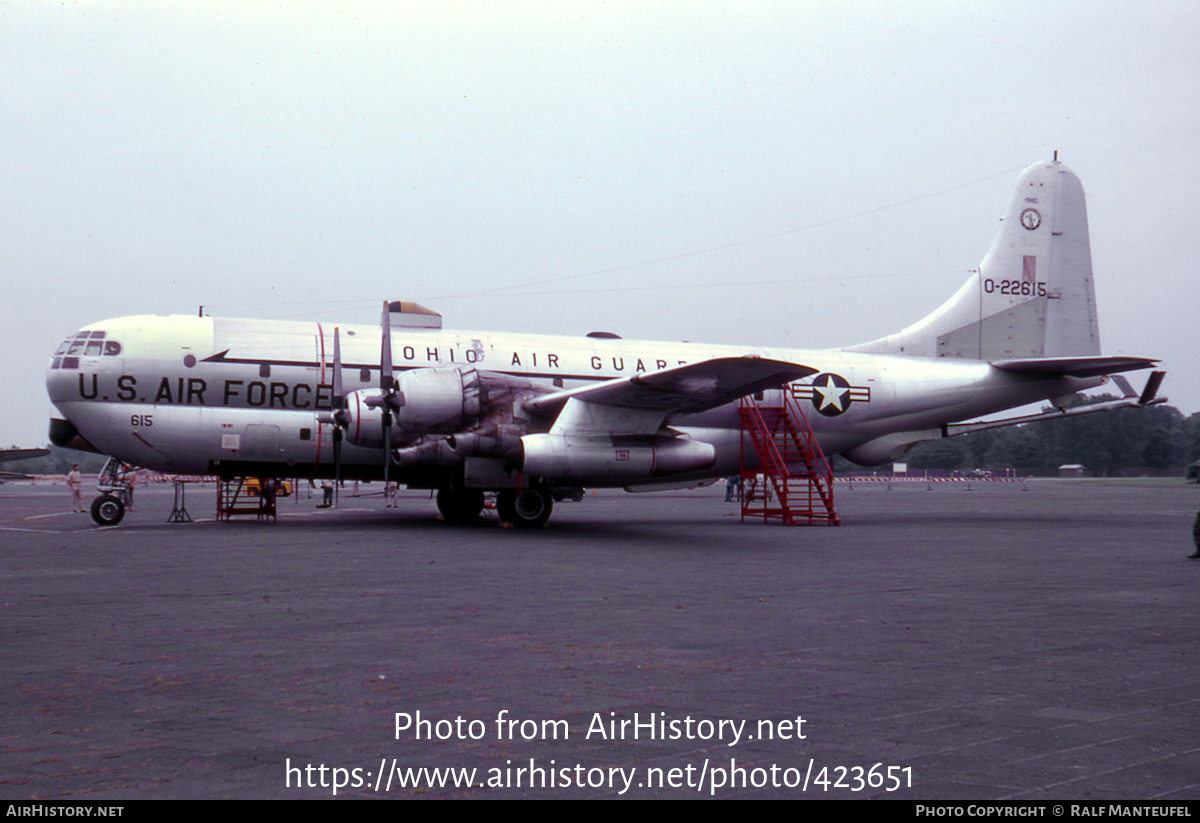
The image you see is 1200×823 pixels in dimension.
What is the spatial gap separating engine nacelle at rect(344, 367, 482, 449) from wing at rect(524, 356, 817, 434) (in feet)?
4.42

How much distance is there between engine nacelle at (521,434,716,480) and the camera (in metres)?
18.8

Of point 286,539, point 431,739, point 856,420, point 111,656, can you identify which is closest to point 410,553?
point 286,539

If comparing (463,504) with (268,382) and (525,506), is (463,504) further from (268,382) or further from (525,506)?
(268,382)

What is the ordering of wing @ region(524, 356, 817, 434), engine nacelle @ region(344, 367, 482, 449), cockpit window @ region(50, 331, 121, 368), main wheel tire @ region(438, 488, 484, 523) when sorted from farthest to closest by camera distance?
main wheel tire @ region(438, 488, 484, 523) < cockpit window @ region(50, 331, 121, 368) < engine nacelle @ region(344, 367, 482, 449) < wing @ region(524, 356, 817, 434)

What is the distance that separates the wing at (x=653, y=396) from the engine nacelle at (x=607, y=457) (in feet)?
0.87

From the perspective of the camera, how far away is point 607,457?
1916 cm

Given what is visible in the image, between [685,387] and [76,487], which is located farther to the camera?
[76,487]

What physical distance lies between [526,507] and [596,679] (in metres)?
14.7

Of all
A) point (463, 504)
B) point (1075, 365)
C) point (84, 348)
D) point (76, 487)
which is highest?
point (84, 348)

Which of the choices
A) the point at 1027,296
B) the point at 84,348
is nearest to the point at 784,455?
the point at 1027,296

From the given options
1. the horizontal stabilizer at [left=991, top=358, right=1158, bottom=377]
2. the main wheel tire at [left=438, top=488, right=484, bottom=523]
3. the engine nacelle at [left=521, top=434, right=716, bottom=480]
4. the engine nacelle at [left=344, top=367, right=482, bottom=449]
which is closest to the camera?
the engine nacelle at [left=521, top=434, right=716, bottom=480]

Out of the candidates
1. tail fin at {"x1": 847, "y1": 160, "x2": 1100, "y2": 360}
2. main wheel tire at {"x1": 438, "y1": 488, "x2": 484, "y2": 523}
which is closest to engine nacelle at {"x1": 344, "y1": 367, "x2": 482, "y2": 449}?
main wheel tire at {"x1": 438, "y1": 488, "x2": 484, "y2": 523}

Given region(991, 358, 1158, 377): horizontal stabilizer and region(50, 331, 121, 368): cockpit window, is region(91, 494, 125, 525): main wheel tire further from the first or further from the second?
region(991, 358, 1158, 377): horizontal stabilizer

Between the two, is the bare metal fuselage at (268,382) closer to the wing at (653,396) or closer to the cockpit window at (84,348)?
the cockpit window at (84,348)
